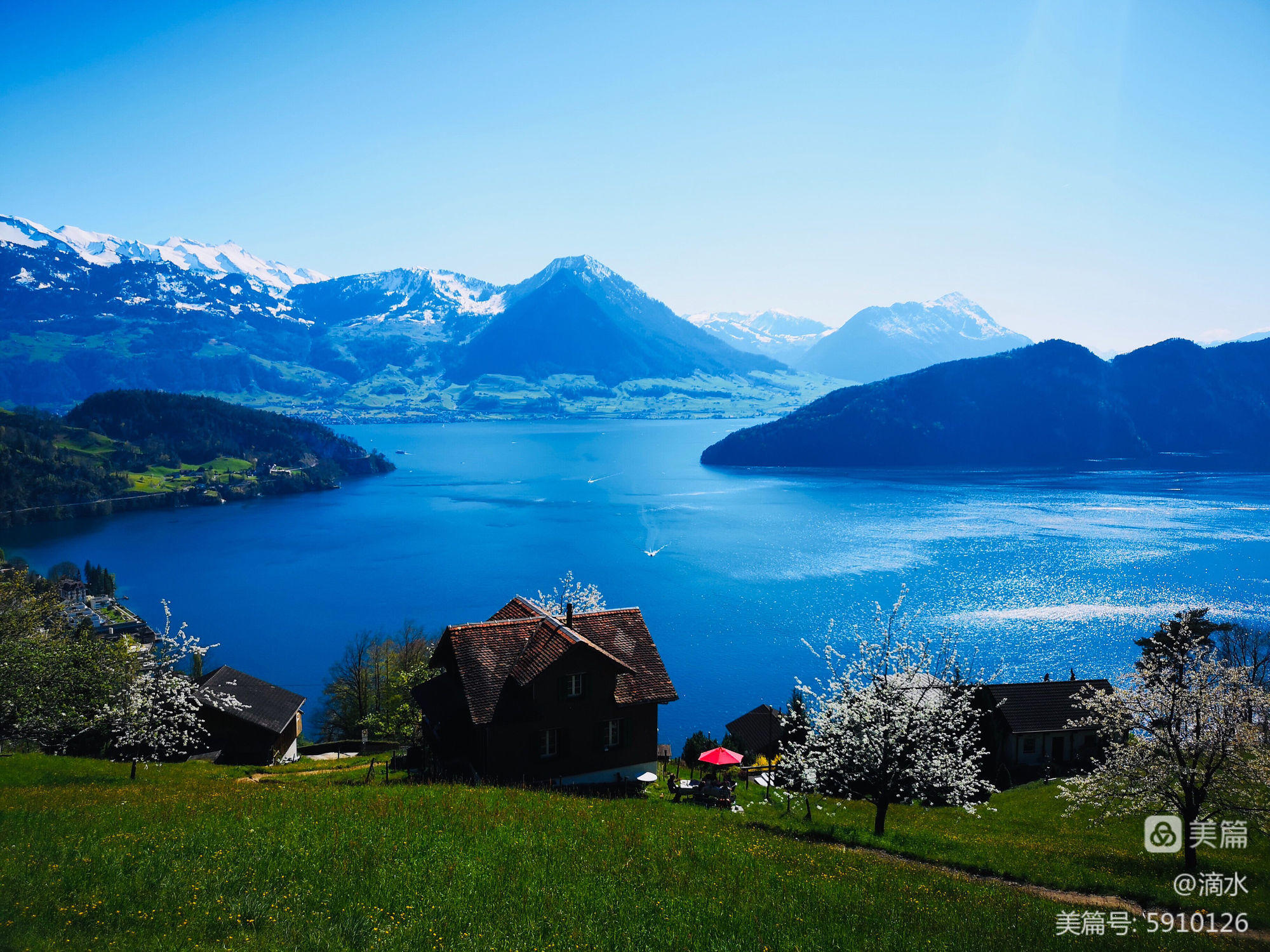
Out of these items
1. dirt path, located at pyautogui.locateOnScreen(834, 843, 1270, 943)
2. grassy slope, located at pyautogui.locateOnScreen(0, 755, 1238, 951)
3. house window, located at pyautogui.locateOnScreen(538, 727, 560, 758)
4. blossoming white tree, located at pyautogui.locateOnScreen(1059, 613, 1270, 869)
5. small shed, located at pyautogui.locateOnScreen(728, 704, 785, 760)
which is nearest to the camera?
grassy slope, located at pyautogui.locateOnScreen(0, 755, 1238, 951)

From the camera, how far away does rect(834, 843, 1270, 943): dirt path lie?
16359 millimetres

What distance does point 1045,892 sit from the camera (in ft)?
61.8

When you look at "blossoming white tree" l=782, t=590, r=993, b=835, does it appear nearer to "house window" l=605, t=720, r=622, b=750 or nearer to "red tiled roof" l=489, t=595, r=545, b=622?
"house window" l=605, t=720, r=622, b=750

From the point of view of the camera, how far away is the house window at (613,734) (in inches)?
1224

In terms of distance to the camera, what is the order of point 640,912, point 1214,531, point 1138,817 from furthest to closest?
1. point 1214,531
2. point 1138,817
3. point 640,912

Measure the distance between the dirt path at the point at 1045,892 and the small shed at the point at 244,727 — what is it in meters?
36.6

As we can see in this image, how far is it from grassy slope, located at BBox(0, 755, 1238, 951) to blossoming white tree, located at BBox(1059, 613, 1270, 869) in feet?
27.1

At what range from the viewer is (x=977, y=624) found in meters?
91.2

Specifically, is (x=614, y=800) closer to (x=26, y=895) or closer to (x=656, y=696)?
(x=656, y=696)

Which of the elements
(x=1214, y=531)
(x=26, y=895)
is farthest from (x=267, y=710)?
(x=1214, y=531)

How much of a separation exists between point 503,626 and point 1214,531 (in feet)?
527

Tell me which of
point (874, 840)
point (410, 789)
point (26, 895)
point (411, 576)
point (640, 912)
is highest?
point (26, 895)

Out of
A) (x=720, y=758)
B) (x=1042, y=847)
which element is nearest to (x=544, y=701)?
(x=720, y=758)

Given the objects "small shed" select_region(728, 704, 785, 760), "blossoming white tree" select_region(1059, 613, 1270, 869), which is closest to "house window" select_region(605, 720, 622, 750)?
"blossoming white tree" select_region(1059, 613, 1270, 869)
